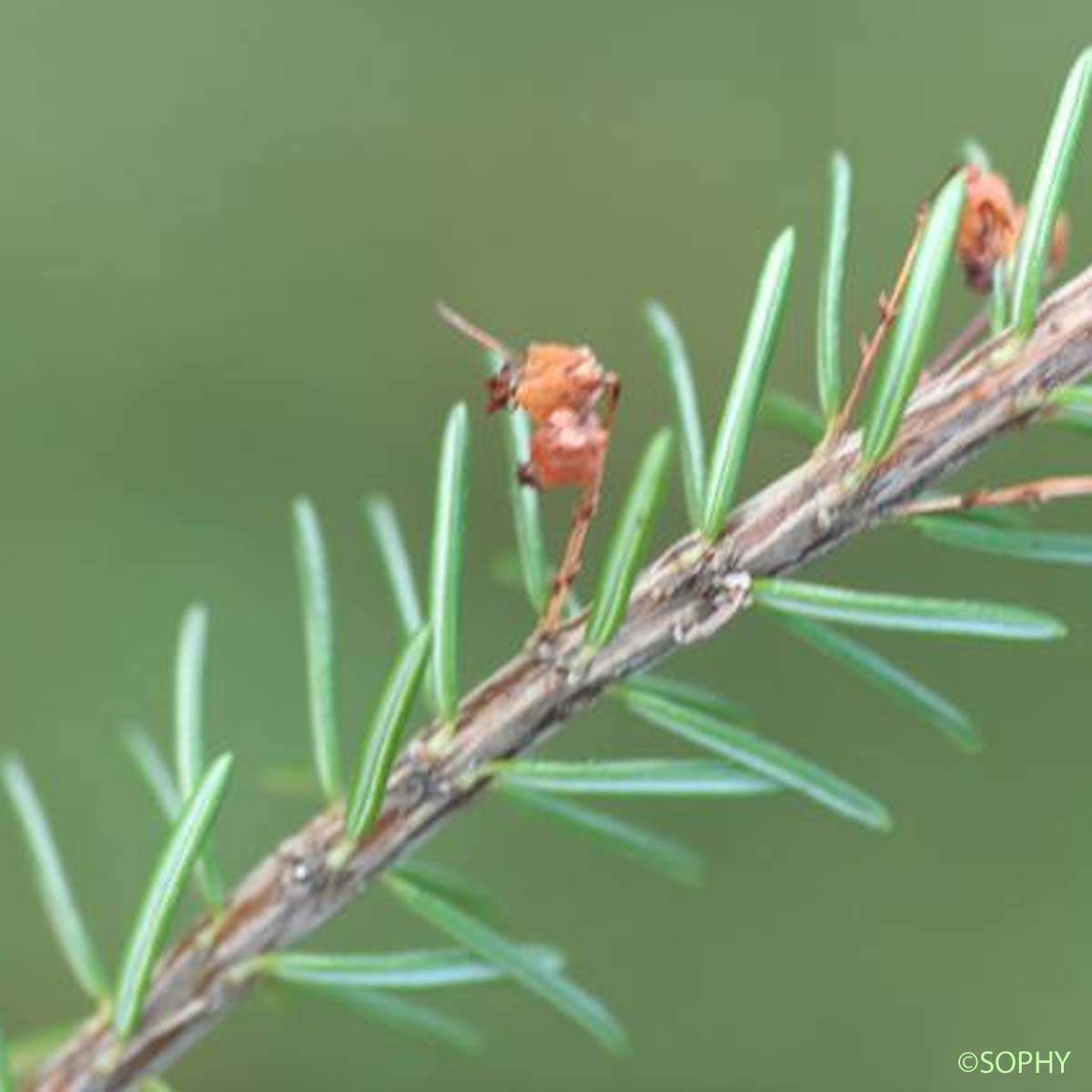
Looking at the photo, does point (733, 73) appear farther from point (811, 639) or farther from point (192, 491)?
point (811, 639)

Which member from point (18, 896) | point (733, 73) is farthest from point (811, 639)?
point (733, 73)


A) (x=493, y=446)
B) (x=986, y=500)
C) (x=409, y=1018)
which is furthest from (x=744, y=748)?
(x=493, y=446)

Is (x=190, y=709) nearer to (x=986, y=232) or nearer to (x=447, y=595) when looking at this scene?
(x=447, y=595)

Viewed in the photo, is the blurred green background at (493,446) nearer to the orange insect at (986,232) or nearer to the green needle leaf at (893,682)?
the green needle leaf at (893,682)

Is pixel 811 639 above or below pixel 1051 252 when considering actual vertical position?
below

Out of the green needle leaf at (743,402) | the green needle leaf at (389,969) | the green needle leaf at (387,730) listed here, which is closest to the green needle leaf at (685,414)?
the green needle leaf at (743,402)

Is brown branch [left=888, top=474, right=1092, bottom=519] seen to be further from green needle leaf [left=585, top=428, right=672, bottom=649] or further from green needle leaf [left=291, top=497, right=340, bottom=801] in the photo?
green needle leaf [left=291, top=497, right=340, bottom=801]
